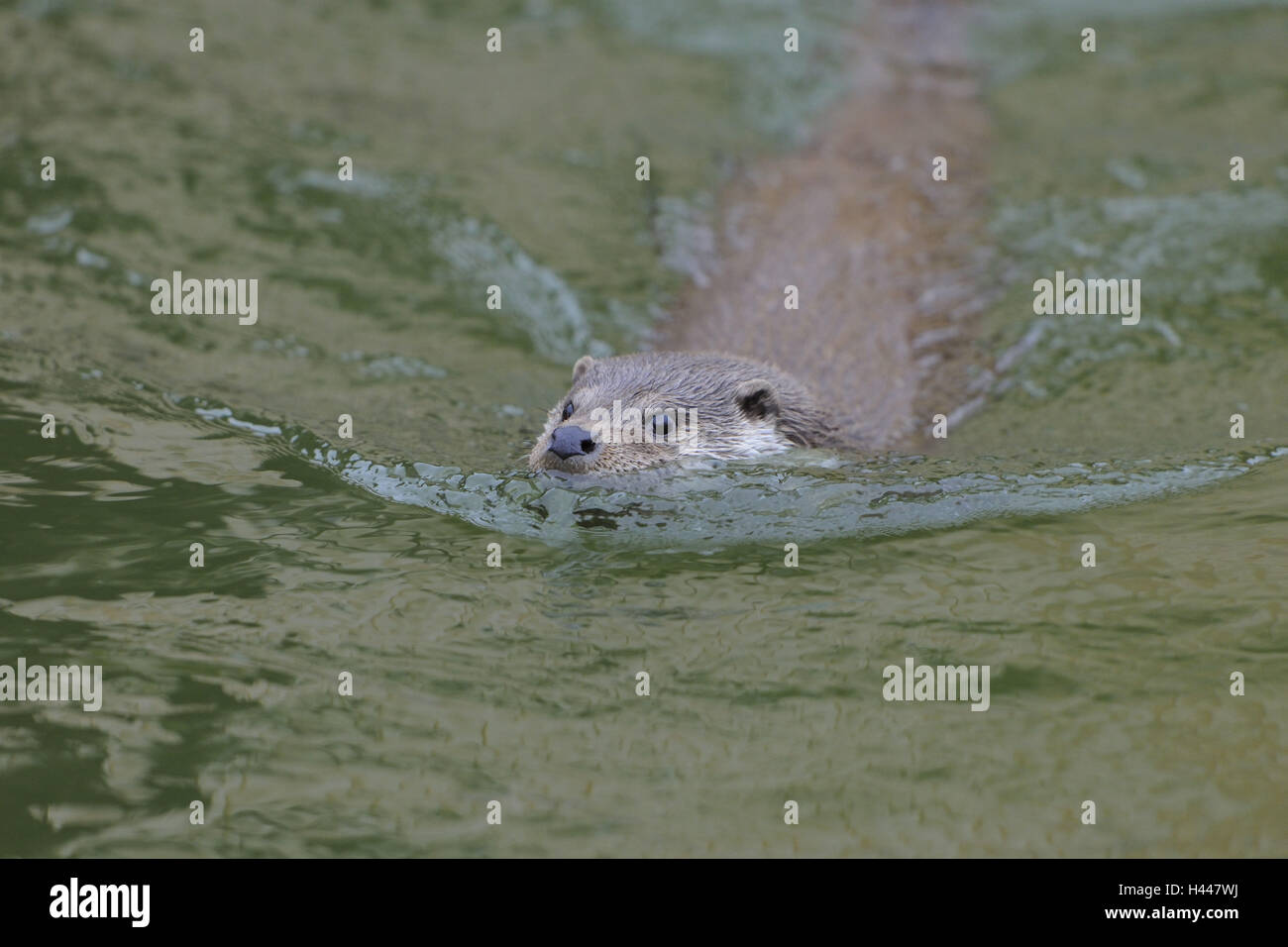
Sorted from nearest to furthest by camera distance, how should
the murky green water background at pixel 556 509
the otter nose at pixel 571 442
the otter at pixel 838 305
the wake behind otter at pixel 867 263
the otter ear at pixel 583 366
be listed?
the murky green water background at pixel 556 509 < the otter nose at pixel 571 442 < the otter at pixel 838 305 < the otter ear at pixel 583 366 < the wake behind otter at pixel 867 263

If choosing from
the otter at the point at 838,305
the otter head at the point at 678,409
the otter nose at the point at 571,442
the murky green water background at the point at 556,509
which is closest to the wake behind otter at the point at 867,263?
the otter at the point at 838,305

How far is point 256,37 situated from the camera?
922 cm

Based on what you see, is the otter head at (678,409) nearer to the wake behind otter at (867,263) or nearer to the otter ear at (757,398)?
the otter ear at (757,398)

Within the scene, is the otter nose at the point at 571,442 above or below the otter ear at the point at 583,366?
below

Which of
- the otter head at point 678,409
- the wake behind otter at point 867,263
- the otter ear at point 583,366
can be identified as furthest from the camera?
the wake behind otter at point 867,263

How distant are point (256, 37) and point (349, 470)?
17.6 ft

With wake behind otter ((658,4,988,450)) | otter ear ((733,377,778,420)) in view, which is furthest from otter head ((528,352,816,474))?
wake behind otter ((658,4,988,450))

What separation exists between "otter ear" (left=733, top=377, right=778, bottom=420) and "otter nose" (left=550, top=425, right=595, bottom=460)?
32.0 inches

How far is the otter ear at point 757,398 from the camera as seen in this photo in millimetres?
5012

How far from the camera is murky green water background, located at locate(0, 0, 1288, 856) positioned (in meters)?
3.26

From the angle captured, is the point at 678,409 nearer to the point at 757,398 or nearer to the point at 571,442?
the point at 757,398

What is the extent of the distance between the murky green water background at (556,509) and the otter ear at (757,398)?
0.30m
